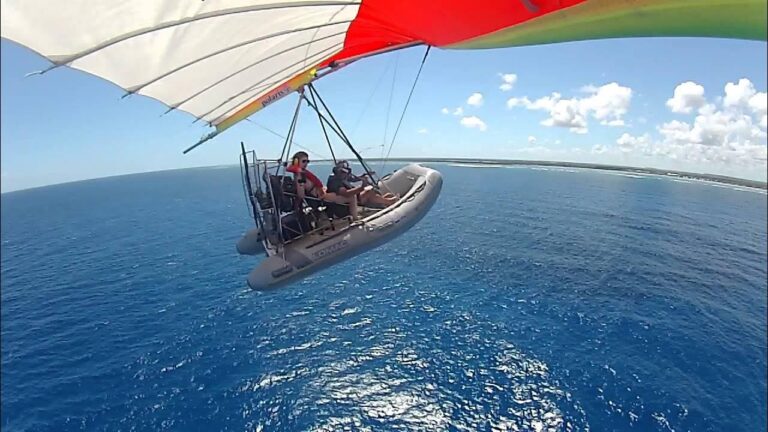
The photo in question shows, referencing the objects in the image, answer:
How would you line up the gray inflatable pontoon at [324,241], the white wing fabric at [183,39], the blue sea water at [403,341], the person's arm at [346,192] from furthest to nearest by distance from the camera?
the blue sea water at [403,341], the person's arm at [346,192], the gray inflatable pontoon at [324,241], the white wing fabric at [183,39]

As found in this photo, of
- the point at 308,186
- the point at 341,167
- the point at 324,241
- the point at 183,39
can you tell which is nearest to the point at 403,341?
the point at 324,241

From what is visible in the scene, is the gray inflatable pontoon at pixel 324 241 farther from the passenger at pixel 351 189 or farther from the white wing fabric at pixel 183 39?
the white wing fabric at pixel 183 39

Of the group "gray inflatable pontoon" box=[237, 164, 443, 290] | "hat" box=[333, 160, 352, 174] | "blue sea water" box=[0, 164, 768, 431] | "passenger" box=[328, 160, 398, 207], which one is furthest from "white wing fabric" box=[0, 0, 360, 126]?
"blue sea water" box=[0, 164, 768, 431]

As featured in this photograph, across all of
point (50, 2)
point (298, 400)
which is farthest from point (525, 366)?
point (50, 2)

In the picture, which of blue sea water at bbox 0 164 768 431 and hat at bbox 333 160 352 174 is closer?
hat at bbox 333 160 352 174

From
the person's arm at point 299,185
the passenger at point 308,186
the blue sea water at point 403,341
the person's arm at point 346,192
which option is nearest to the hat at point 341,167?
the person's arm at point 346,192

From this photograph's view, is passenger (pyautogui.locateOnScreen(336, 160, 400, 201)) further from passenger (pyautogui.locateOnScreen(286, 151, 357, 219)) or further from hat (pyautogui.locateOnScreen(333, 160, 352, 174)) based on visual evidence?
passenger (pyautogui.locateOnScreen(286, 151, 357, 219))
